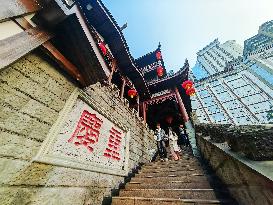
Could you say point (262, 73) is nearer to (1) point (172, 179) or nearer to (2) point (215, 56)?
(1) point (172, 179)

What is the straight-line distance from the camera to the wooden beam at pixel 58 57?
361 centimetres

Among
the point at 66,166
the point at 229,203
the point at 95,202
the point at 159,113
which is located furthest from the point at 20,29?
the point at 159,113

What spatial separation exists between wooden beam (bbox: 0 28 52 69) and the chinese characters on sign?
Answer: 6.36ft

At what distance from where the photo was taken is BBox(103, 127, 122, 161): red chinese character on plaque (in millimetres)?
5693

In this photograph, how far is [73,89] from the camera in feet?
15.5

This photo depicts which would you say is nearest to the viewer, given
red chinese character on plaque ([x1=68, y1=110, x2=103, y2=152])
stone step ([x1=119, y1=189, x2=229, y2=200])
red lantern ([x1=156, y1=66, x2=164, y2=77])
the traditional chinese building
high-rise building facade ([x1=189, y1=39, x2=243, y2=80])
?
the traditional chinese building

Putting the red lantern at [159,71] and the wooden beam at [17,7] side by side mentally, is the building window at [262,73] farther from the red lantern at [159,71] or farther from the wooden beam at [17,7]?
the wooden beam at [17,7]

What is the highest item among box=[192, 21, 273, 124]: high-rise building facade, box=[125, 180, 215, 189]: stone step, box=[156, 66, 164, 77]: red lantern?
box=[156, 66, 164, 77]: red lantern

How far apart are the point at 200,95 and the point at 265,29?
45.3 feet

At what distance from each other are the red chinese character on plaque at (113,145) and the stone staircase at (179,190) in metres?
0.95

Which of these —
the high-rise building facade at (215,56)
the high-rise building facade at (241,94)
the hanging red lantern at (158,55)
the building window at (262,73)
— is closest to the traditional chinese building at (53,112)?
the high-rise building facade at (241,94)

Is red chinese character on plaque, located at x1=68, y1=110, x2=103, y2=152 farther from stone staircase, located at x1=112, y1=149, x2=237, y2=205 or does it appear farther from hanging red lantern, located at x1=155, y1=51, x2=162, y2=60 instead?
hanging red lantern, located at x1=155, y1=51, x2=162, y2=60

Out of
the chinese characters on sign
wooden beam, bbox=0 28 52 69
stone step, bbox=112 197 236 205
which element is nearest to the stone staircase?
stone step, bbox=112 197 236 205

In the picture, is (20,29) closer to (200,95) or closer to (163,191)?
(163,191)
